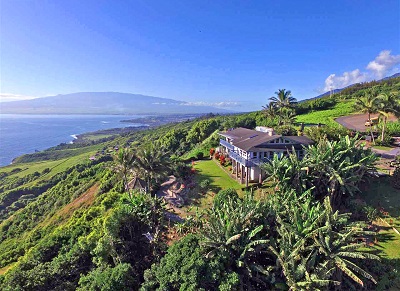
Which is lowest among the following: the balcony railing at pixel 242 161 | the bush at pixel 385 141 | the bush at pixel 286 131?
the balcony railing at pixel 242 161

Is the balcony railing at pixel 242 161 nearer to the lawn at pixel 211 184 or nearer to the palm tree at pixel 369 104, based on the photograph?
the lawn at pixel 211 184

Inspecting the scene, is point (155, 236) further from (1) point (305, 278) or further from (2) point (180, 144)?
(2) point (180, 144)

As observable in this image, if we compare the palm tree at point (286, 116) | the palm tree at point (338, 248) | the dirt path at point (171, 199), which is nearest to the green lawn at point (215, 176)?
the dirt path at point (171, 199)

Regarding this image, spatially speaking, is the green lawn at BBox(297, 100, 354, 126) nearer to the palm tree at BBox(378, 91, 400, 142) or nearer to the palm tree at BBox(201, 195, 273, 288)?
the palm tree at BBox(378, 91, 400, 142)

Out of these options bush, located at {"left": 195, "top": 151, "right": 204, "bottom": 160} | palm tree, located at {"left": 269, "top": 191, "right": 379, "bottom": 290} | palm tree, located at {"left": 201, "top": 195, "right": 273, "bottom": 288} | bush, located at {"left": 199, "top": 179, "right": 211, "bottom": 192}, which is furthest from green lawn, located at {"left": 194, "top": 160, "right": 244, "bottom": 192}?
palm tree, located at {"left": 269, "top": 191, "right": 379, "bottom": 290}

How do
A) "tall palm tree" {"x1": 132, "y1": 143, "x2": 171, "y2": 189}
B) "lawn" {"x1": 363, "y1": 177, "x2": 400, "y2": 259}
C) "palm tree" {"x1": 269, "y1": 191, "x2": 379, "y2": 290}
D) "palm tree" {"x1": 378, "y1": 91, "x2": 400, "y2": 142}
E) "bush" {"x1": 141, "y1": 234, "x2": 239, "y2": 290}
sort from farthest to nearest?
"palm tree" {"x1": 378, "y1": 91, "x2": 400, "y2": 142}, "tall palm tree" {"x1": 132, "y1": 143, "x2": 171, "y2": 189}, "lawn" {"x1": 363, "y1": 177, "x2": 400, "y2": 259}, "bush" {"x1": 141, "y1": 234, "x2": 239, "y2": 290}, "palm tree" {"x1": 269, "y1": 191, "x2": 379, "y2": 290}

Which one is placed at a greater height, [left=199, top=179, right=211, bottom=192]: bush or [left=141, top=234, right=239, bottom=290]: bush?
[left=199, top=179, right=211, bottom=192]: bush

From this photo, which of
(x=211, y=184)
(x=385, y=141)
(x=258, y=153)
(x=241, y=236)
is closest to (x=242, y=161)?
(x=258, y=153)

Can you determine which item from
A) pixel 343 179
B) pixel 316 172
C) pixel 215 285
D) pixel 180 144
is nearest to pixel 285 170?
pixel 316 172

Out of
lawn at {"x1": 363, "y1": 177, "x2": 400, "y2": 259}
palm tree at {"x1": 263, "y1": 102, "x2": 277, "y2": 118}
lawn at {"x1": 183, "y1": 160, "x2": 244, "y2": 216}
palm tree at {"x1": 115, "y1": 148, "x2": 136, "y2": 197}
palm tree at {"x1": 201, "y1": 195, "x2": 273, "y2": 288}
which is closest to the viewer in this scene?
palm tree at {"x1": 201, "y1": 195, "x2": 273, "y2": 288}
